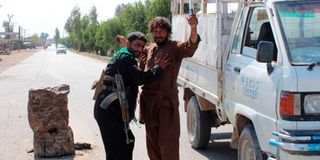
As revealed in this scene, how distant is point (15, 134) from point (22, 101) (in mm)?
5694

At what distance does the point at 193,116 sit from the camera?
806 cm

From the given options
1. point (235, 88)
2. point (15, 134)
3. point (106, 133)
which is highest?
point (235, 88)

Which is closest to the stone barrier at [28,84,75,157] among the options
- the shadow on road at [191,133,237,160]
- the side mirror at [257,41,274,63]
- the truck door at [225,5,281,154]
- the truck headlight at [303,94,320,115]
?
the shadow on road at [191,133,237,160]

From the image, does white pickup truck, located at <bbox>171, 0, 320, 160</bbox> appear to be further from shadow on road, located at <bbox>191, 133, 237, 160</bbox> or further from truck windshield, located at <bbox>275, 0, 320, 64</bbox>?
shadow on road, located at <bbox>191, 133, 237, 160</bbox>

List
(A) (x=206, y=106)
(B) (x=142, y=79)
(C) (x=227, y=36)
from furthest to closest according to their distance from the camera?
(A) (x=206, y=106), (C) (x=227, y=36), (B) (x=142, y=79)

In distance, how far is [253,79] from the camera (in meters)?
5.02

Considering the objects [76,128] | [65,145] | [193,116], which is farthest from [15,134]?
[193,116]

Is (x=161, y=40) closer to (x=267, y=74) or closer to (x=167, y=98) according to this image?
(x=167, y=98)

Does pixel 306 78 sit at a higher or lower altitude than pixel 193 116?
higher

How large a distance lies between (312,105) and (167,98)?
1.61 m

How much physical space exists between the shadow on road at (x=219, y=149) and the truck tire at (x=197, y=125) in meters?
0.17

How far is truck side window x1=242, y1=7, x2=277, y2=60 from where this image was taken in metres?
5.30

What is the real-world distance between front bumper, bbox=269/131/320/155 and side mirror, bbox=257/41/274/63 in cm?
67

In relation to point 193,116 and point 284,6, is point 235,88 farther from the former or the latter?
point 193,116
